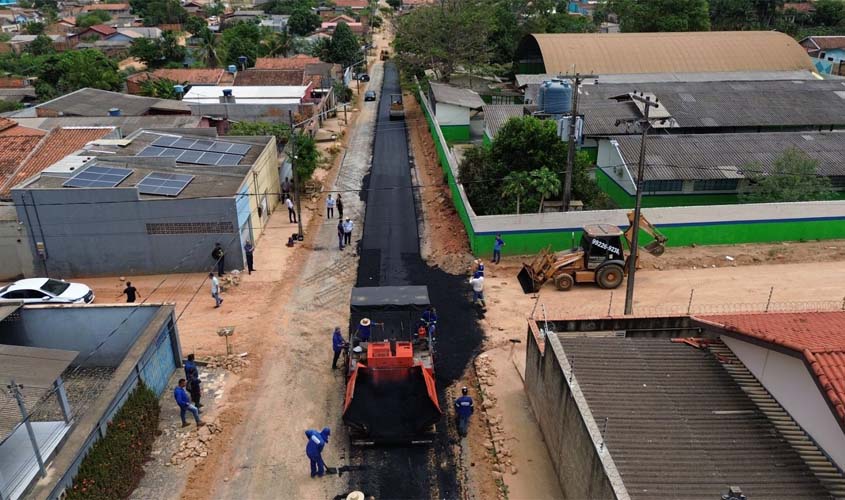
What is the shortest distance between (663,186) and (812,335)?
2006cm

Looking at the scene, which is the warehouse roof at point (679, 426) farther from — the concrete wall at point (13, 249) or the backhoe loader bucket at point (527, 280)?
the concrete wall at point (13, 249)

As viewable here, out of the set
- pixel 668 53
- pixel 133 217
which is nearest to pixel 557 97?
pixel 133 217

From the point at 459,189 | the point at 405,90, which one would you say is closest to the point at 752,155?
the point at 459,189

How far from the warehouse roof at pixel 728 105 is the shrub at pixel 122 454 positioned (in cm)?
2859

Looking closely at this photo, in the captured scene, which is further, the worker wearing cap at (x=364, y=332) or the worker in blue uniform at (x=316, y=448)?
the worker wearing cap at (x=364, y=332)

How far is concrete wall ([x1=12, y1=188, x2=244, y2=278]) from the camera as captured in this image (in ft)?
78.7

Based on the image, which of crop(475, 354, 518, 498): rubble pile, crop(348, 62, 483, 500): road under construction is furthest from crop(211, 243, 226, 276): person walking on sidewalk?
crop(475, 354, 518, 498): rubble pile

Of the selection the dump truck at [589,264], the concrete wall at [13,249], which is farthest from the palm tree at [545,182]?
the concrete wall at [13,249]

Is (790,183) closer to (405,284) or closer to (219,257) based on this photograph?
(405,284)

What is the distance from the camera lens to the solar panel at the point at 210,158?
29000 millimetres

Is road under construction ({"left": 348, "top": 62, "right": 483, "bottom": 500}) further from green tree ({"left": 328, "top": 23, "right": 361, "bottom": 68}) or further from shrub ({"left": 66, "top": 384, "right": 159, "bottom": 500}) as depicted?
green tree ({"left": 328, "top": 23, "right": 361, "bottom": 68})

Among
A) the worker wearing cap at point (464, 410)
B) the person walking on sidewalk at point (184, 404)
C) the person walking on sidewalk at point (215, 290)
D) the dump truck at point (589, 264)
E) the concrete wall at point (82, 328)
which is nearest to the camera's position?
the person walking on sidewalk at point (184, 404)

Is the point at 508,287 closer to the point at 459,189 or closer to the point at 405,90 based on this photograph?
the point at 459,189

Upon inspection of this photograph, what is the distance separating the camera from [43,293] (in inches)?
858
